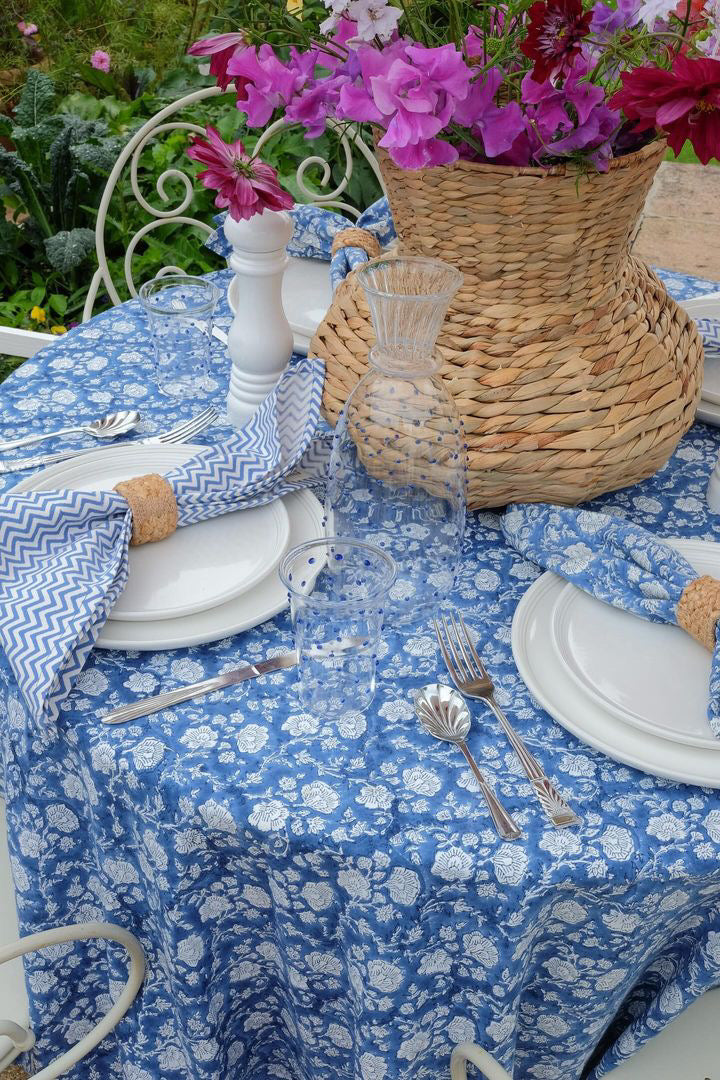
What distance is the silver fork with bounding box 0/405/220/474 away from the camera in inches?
45.1

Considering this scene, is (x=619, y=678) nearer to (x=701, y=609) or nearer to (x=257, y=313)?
(x=701, y=609)

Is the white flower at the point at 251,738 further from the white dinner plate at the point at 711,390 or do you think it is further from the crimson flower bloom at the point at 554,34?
the white dinner plate at the point at 711,390

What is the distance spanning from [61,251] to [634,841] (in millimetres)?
2727

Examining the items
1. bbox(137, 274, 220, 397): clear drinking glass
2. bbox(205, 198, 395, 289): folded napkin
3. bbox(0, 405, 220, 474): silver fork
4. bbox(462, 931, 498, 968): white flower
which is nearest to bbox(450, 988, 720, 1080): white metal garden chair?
bbox(462, 931, 498, 968): white flower

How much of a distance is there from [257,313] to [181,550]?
1.13 feet

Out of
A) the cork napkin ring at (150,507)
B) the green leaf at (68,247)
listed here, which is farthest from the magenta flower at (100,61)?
the cork napkin ring at (150,507)

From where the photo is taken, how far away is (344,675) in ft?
2.85

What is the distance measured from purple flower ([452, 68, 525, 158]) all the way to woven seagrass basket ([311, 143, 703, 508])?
0.06 m

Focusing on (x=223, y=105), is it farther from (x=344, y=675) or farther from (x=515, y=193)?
(x=344, y=675)

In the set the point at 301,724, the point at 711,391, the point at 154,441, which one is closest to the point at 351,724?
the point at 301,724

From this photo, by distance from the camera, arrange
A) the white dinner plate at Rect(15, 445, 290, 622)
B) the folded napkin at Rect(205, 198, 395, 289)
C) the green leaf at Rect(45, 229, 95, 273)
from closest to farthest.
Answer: the white dinner plate at Rect(15, 445, 290, 622)
the folded napkin at Rect(205, 198, 395, 289)
the green leaf at Rect(45, 229, 95, 273)

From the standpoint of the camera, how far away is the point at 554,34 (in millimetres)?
770

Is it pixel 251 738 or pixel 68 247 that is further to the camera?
pixel 68 247

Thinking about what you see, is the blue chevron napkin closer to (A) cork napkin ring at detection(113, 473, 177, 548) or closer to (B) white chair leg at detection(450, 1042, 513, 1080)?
(A) cork napkin ring at detection(113, 473, 177, 548)
